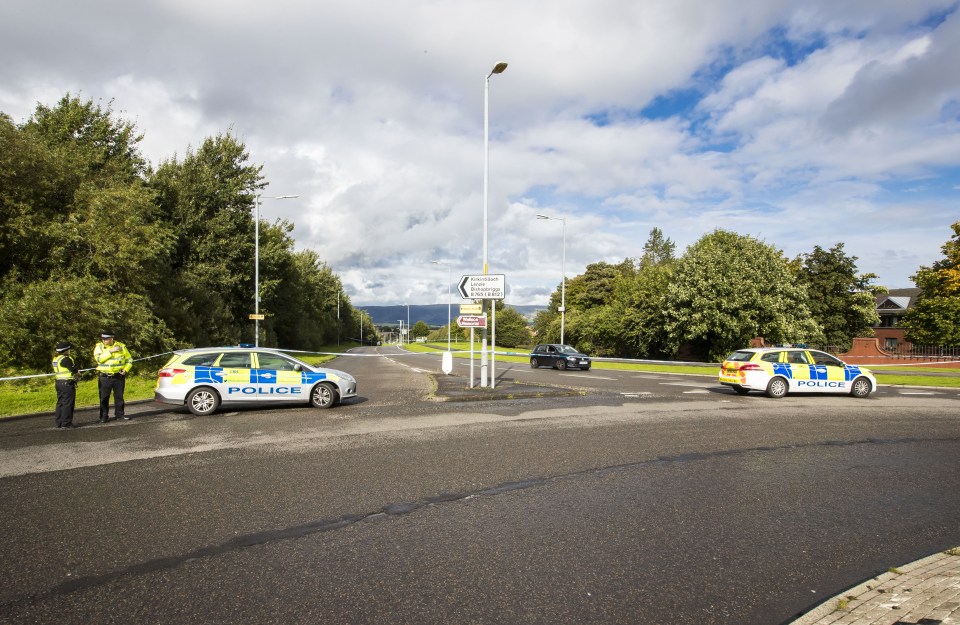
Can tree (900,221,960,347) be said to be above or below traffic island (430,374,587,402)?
above

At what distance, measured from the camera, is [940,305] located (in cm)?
4112

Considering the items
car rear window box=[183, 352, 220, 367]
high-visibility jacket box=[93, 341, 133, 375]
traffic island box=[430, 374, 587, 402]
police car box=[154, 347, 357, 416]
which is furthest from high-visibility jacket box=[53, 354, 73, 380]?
traffic island box=[430, 374, 587, 402]

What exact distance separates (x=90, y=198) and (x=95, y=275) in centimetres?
303

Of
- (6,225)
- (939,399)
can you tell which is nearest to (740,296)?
(939,399)

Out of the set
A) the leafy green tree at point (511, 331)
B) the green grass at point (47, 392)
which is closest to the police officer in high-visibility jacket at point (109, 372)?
the green grass at point (47, 392)

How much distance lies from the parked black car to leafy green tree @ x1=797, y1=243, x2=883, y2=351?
29304mm

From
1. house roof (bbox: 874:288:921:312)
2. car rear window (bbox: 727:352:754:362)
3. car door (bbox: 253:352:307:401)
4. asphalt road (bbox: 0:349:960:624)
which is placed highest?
house roof (bbox: 874:288:921:312)

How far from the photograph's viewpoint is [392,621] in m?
3.32

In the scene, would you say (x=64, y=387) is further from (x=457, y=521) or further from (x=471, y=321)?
(x=471, y=321)

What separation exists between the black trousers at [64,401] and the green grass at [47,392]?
2.64m

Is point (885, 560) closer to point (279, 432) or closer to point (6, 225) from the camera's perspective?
point (279, 432)

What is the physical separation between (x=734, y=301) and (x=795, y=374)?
2396cm

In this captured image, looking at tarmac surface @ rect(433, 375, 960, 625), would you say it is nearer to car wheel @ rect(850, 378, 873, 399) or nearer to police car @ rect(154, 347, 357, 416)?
police car @ rect(154, 347, 357, 416)

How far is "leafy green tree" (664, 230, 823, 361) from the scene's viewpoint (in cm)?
3850
